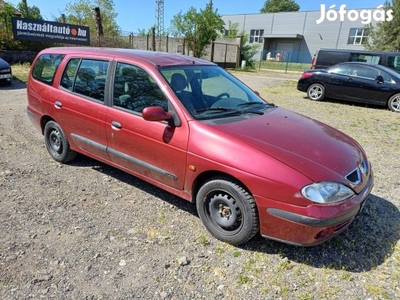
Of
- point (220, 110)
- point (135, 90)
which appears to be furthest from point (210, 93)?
point (135, 90)

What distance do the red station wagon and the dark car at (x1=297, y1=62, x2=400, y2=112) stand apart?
7587 millimetres

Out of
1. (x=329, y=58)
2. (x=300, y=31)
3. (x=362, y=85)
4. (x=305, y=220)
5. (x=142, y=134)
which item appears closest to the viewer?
(x=305, y=220)

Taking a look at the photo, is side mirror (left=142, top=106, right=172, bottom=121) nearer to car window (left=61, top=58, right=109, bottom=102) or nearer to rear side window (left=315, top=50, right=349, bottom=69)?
car window (left=61, top=58, right=109, bottom=102)

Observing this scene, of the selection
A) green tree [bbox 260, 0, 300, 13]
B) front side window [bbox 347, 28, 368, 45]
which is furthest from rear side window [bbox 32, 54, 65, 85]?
green tree [bbox 260, 0, 300, 13]

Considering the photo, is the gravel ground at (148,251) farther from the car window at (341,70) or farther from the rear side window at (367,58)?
the rear side window at (367,58)

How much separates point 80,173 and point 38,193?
2.19 ft

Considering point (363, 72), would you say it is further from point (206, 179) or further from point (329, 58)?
point (206, 179)

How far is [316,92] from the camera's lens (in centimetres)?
1083

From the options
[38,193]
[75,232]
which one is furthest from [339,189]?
[38,193]

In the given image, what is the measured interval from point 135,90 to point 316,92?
29.9ft

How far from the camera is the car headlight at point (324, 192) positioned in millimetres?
2324

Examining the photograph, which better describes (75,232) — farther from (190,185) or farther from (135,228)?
(190,185)

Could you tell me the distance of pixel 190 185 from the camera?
2930mm

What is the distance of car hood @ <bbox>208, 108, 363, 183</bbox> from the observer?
2.46m
